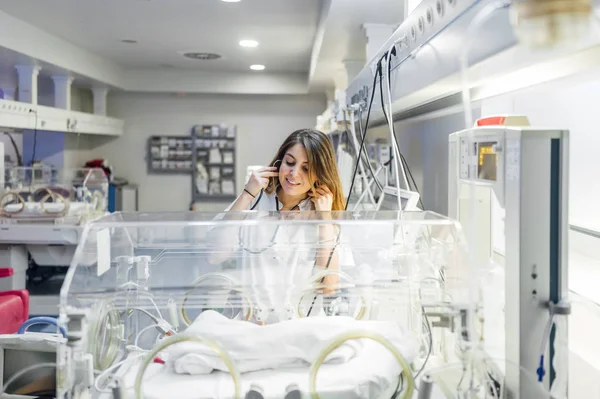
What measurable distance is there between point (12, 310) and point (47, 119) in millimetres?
2629

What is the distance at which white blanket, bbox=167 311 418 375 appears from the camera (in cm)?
104

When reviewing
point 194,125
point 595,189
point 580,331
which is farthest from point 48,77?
point 580,331

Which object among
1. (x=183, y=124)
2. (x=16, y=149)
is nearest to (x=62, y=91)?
(x=16, y=149)

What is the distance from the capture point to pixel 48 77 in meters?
6.43

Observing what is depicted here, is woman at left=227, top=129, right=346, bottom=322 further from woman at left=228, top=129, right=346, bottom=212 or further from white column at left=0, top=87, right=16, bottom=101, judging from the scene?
white column at left=0, top=87, right=16, bottom=101

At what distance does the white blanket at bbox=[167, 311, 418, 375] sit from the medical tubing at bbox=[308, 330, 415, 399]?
23 millimetres

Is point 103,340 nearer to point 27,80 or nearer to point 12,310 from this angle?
point 12,310

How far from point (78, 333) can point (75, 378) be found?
85 millimetres

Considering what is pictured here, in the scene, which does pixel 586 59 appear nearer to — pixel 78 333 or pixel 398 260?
pixel 398 260

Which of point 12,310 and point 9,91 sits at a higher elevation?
point 9,91

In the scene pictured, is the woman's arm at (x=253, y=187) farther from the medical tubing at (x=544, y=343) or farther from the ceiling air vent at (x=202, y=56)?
the ceiling air vent at (x=202, y=56)

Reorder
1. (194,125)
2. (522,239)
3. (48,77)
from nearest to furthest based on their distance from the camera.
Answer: (522,239)
(48,77)
(194,125)

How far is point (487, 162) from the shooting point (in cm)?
113

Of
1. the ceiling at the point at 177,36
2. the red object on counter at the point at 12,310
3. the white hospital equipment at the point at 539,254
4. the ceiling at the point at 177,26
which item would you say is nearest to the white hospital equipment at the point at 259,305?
the white hospital equipment at the point at 539,254
